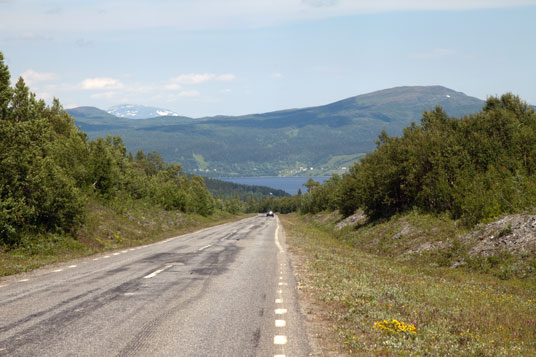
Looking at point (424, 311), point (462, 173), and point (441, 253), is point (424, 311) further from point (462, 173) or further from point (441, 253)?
point (462, 173)

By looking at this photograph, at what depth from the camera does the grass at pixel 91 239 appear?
59.4 ft

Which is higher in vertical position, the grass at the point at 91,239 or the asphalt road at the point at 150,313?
the asphalt road at the point at 150,313

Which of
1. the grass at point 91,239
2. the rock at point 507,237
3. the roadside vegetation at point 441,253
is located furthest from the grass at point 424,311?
the grass at point 91,239

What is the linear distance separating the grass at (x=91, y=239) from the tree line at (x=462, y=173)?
Answer: 19.5 meters

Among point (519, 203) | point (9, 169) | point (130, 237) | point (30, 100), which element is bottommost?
point (130, 237)

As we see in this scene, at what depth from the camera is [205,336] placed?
24.3 ft

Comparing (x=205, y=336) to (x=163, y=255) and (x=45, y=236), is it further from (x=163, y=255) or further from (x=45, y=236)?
(x=45, y=236)

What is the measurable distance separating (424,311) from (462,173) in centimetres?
2179

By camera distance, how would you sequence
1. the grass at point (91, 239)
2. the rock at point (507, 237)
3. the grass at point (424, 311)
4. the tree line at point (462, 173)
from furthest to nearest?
the tree line at point (462, 173), the grass at point (91, 239), the rock at point (507, 237), the grass at point (424, 311)

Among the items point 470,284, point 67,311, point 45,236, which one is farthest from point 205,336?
point 45,236

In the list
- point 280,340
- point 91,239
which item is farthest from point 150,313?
point 91,239

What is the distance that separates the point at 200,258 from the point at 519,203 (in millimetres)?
15811

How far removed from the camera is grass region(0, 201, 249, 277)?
1811 cm

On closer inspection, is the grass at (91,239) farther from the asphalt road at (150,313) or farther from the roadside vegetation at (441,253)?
the roadside vegetation at (441,253)
